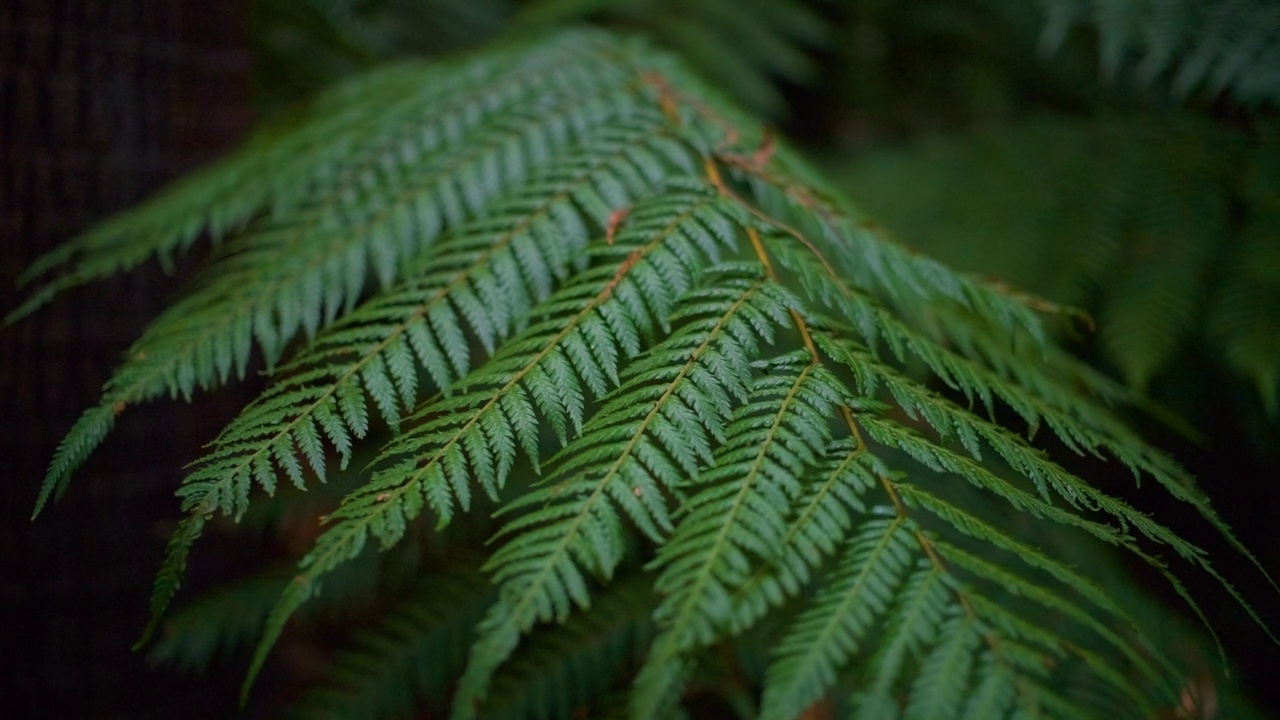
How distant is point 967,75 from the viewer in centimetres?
241

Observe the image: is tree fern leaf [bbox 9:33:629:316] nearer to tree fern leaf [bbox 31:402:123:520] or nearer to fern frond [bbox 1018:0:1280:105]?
tree fern leaf [bbox 31:402:123:520]

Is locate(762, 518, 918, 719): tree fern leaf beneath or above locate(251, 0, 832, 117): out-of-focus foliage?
beneath

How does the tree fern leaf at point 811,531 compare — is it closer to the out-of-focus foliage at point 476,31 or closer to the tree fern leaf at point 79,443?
the tree fern leaf at point 79,443

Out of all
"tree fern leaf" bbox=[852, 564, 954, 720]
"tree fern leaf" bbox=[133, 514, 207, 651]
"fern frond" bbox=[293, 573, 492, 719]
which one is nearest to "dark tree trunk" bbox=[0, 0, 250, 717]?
"fern frond" bbox=[293, 573, 492, 719]

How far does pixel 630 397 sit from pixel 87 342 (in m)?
1.17

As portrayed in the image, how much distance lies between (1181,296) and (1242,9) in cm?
53

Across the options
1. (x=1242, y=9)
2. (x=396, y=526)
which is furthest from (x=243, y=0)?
(x=1242, y=9)

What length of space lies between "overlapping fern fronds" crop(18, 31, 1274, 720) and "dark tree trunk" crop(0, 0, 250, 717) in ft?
0.42

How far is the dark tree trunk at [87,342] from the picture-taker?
4.11 feet

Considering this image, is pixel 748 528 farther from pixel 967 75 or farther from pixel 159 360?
pixel 967 75

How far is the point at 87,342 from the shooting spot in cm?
133

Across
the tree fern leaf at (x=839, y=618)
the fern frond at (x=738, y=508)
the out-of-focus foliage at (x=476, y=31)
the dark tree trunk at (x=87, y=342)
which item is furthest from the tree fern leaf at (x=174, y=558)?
the out-of-focus foliage at (x=476, y=31)

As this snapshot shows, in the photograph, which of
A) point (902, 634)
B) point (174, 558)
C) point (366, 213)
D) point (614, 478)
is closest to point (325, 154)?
point (366, 213)

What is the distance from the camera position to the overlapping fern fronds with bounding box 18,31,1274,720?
0.62 meters
